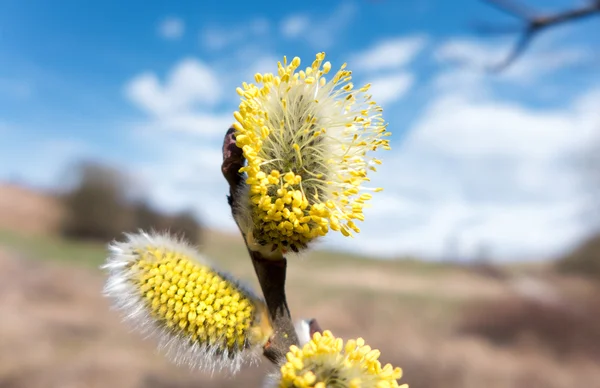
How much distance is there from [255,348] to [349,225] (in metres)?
0.27

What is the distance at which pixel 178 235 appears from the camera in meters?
0.87

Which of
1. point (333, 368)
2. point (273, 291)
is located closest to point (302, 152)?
point (273, 291)

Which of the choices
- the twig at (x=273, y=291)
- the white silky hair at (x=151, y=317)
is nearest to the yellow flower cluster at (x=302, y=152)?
the twig at (x=273, y=291)

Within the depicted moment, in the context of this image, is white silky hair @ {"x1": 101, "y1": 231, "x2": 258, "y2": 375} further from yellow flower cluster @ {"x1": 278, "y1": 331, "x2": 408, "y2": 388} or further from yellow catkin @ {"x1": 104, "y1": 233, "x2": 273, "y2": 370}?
yellow flower cluster @ {"x1": 278, "y1": 331, "x2": 408, "y2": 388}

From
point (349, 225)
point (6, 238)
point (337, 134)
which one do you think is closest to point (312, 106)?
point (337, 134)

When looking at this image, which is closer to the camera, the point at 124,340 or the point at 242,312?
the point at 242,312

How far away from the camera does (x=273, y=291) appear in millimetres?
792

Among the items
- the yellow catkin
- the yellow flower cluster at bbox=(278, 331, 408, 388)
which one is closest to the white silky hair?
the yellow catkin

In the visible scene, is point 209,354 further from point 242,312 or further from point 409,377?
point 409,377

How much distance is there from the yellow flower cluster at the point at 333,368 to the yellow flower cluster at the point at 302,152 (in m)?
0.18

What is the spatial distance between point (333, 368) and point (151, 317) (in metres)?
0.32

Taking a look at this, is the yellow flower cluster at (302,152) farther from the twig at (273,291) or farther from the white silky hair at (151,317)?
the white silky hair at (151,317)

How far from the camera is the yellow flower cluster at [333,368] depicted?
0.65 metres

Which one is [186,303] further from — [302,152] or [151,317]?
[302,152]
